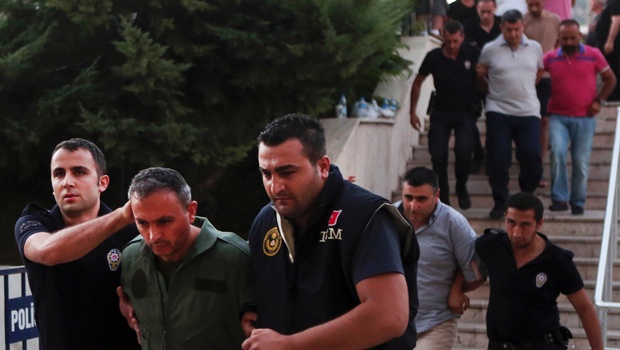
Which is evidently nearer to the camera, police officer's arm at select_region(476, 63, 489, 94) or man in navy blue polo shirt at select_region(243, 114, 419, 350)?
man in navy blue polo shirt at select_region(243, 114, 419, 350)

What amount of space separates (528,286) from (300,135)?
3209 millimetres

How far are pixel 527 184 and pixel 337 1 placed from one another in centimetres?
270

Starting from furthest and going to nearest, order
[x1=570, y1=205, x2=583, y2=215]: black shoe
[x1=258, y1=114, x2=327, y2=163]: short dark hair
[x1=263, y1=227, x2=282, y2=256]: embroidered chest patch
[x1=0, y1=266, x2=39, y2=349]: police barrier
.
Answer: [x1=570, y1=205, x2=583, y2=215]: black shoe → [x1=0, y1=266, x2=39, y2=349]: police barrier → [x1=263, y1=227, x2=282, y2=256]: embroidered chest patch → [x1=258, y1=114, x2=327, y2=163]: short dark hair

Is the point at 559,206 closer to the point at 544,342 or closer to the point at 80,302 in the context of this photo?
the point at 544,342

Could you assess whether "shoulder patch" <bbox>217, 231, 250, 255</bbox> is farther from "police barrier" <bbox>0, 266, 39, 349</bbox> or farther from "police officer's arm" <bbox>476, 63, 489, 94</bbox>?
"police officer's arm" <bbox>476, 63, 489, 94</bbox>

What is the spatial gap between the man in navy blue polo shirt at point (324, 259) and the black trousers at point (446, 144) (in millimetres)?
7272

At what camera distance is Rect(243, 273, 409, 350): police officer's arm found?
3.50 m

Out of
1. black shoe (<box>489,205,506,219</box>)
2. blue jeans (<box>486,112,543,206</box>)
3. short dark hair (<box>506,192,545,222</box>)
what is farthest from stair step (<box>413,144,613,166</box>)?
short dark hair (<box>506,192,545,222</box>)

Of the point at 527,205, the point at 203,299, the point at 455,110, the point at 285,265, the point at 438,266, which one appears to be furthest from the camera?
the point at 455,110

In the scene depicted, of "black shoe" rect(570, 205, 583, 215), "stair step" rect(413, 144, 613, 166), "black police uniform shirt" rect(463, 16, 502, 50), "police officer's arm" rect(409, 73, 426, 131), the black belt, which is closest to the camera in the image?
the black belt

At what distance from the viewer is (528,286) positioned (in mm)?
6582

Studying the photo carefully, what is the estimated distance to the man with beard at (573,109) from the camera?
10.9 m

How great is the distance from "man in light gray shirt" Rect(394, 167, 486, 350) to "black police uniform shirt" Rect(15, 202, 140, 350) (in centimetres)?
266

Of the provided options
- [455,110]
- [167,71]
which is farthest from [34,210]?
[455,110]
